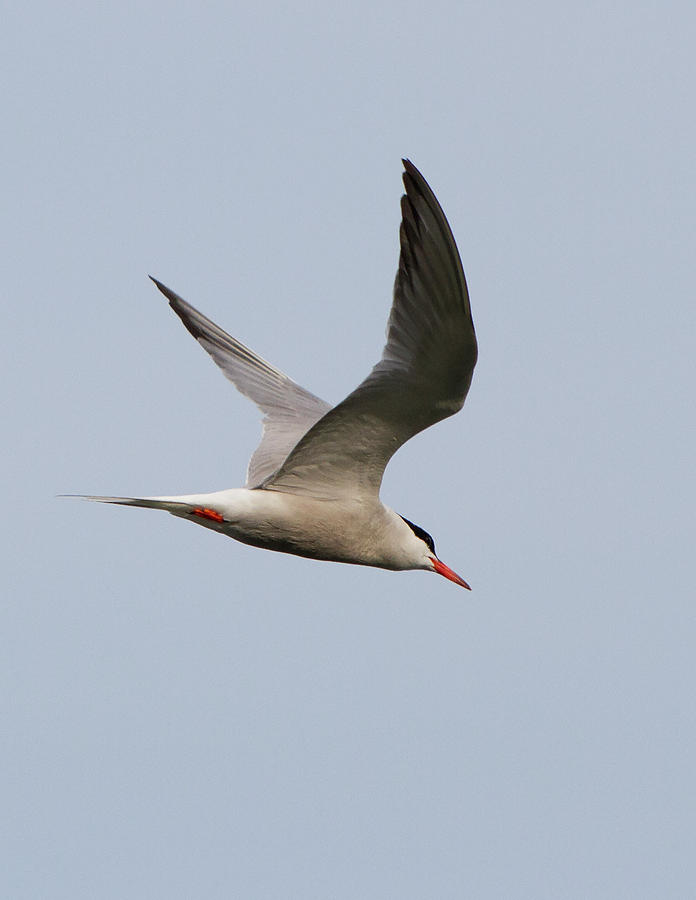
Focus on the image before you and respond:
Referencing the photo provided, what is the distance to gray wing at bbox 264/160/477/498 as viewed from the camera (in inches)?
268

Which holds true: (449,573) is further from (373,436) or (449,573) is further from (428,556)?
(373,436)

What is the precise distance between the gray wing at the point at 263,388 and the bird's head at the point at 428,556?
1.19m

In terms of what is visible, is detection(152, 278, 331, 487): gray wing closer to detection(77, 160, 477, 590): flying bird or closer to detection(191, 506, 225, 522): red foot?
detection(77, 160, 477, 590): flying bird

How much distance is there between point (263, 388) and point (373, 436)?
2698 mm

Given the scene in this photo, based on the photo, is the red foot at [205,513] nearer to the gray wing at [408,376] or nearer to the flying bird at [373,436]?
the flying bird at [373,436]

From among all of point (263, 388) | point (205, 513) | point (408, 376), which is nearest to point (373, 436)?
point (408, 376)

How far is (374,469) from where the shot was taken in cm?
845

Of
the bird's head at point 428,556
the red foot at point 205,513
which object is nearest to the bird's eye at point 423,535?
the bird's head at point 428,556

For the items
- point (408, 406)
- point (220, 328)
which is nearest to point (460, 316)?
point (408, 406)

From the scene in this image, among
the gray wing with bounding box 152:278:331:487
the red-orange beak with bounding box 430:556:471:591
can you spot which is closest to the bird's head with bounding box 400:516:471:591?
the red-orange beak with bounding box 430:556:471:591

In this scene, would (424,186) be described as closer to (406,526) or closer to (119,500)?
(119,500)

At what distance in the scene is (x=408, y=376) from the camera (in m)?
7.41

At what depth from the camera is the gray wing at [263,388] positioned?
33.0 ft

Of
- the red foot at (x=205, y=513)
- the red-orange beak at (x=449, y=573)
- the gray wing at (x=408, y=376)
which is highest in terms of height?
the gray wing at (x=408, y=376)
